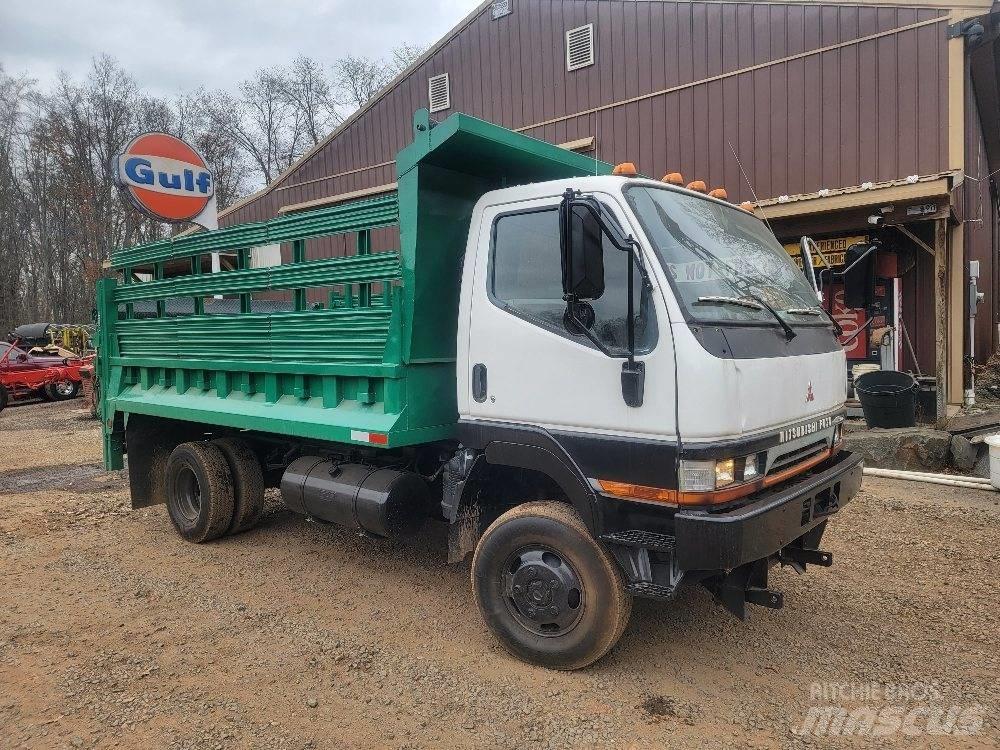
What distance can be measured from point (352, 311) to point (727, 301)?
212 centimetres

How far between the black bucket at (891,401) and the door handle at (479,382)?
6.12 metres

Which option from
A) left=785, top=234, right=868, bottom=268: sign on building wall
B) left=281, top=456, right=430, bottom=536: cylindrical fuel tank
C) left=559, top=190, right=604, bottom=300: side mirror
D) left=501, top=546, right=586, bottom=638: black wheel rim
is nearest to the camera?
left=559, top=190, right=604, bottom=300: side mirror

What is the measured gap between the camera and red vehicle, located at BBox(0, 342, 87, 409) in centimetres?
1664

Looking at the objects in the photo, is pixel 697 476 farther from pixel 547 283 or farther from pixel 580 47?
pixel 580 47

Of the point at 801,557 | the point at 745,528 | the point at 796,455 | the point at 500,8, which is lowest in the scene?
the point at 801,557

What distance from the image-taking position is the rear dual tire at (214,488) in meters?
5.18

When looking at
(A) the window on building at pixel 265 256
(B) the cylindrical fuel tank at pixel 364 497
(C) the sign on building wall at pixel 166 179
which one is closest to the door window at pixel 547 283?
Result: (B) the cylindrical fuel tank at pixel 364 497

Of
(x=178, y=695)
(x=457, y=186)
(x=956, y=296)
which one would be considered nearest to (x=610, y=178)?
(x=457, y=186)

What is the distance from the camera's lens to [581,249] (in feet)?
9.30

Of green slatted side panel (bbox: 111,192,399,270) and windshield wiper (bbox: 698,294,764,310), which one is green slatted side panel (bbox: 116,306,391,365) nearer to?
green slatted side panel (bbox: 111,192,399,270)

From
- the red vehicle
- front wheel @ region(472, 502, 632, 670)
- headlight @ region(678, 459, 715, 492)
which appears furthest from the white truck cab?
the red vehicle

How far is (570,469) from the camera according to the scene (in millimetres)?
3152

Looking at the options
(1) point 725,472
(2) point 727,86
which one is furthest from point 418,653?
(2) point 727,86

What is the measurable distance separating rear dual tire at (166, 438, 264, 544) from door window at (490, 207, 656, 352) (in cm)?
295
